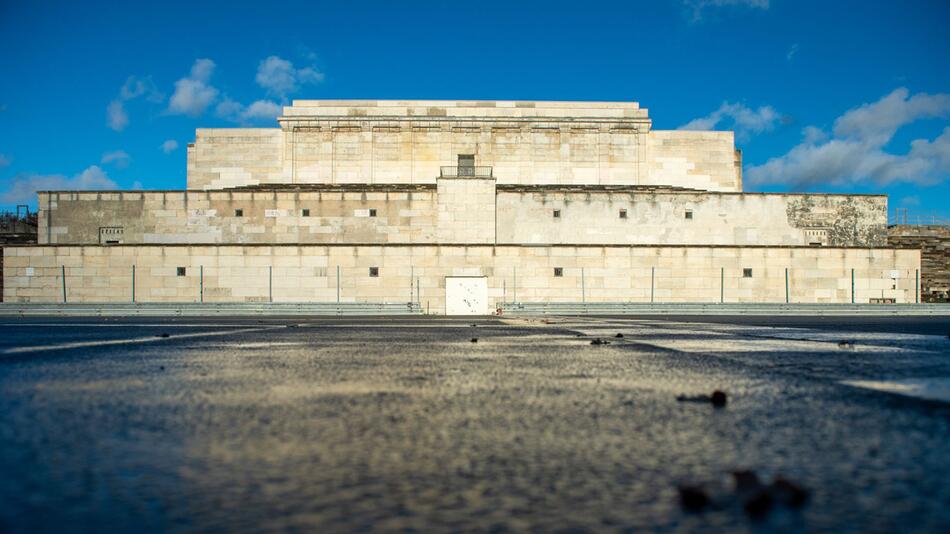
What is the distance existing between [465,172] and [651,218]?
39.1 ft

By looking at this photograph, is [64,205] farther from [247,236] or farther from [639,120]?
[639,120]

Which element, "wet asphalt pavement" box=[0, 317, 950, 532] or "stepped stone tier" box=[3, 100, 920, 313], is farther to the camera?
"stepped stone tier" box=[3, 100, 920, 313]

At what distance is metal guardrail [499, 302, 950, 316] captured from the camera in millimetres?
32344

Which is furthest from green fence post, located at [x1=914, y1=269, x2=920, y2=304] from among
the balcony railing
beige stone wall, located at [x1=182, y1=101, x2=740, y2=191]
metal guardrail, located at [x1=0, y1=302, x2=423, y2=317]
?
metal guardrail, located at [x1=0, y1=302, x2=423, y2=317]

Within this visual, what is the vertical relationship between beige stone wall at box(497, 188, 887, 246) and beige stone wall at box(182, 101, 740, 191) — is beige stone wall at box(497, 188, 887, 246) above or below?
below

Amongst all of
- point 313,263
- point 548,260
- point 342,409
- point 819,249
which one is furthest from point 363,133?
point 342,409

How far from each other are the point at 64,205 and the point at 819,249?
148 feet

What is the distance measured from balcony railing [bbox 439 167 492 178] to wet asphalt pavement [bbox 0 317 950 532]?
34401 millimetres

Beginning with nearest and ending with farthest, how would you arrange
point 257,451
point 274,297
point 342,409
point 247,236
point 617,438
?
1. point 257,451
2. point 617,438
3. point 342,409
4. point 274,297
5. point 247,236

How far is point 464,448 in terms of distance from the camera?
314cm

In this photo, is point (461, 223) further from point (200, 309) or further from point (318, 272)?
point (200, 309)

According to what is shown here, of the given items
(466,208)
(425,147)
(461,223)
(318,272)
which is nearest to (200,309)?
(318,272)

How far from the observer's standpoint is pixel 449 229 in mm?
40062

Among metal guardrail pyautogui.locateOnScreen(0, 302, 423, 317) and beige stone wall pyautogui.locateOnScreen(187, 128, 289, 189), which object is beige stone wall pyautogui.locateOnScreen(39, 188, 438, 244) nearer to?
beige stone wall pyautogui.locateOnScreen(187, 128, 289, 189)
